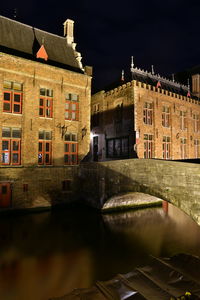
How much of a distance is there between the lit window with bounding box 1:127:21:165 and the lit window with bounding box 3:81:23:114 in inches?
52.6

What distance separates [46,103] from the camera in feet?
47.6

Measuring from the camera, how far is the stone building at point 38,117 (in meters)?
13.0

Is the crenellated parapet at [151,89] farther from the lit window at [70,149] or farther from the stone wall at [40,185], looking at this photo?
the stone wall at [40,185]

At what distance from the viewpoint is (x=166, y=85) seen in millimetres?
20078

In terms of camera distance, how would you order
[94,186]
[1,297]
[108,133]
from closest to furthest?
[1,297]
[94,186]
[108,133]

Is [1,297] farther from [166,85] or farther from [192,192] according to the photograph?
[166,85]

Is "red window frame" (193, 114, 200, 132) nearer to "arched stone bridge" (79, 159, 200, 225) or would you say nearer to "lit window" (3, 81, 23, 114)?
"arched stone bridge" (79, 159, 200, 225)

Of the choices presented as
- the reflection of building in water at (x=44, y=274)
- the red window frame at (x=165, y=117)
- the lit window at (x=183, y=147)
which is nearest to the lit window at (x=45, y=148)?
the reflection of building in water at (x=44, y=274)

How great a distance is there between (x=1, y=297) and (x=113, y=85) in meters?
19.0

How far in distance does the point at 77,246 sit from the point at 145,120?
1185 centimetres

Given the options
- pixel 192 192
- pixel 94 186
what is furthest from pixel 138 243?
pixel 94 186

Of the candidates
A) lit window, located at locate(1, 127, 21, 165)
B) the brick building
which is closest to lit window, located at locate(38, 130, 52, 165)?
lit window, located at locate(1, 127, 21, 165)

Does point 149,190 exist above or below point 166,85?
below

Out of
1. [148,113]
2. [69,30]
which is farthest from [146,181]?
[69,30]
